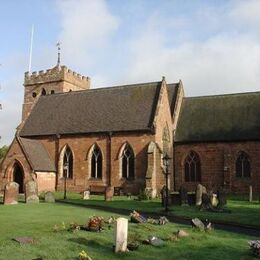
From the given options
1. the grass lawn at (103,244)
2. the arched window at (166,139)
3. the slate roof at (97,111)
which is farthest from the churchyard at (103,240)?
the slate roof at (97,111)

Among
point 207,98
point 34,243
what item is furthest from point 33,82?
point 34,243

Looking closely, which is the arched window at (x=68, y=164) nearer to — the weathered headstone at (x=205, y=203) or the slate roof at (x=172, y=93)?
the slate roof at (x=172, y=93)

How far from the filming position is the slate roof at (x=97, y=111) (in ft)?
135

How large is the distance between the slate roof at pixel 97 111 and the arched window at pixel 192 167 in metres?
5.84

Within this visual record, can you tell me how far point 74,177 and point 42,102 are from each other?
1176 cm

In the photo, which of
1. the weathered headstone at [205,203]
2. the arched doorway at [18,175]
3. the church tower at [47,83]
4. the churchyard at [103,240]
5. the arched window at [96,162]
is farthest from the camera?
the church tower at [47,83]

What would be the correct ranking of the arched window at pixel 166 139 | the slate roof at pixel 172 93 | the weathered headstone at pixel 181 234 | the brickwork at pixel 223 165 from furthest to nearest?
the slate roof at pixel 172 93
the arched window at pixel 166 139
the brickwork at pixel 223 165
the weathered headstone at pixel 181 234

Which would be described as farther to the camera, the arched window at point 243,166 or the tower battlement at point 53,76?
the tower battlement at point 53,76

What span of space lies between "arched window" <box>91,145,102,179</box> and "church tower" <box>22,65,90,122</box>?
1889 centimetres

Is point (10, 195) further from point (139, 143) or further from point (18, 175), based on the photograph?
point (139, 143)

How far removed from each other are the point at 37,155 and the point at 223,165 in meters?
18.3

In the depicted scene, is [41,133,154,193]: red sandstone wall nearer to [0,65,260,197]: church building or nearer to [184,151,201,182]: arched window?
[0,65,260,197]: church building

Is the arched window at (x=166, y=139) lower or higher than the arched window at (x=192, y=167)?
higher

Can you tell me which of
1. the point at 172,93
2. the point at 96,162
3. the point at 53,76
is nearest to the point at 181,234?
the point at 96,162
